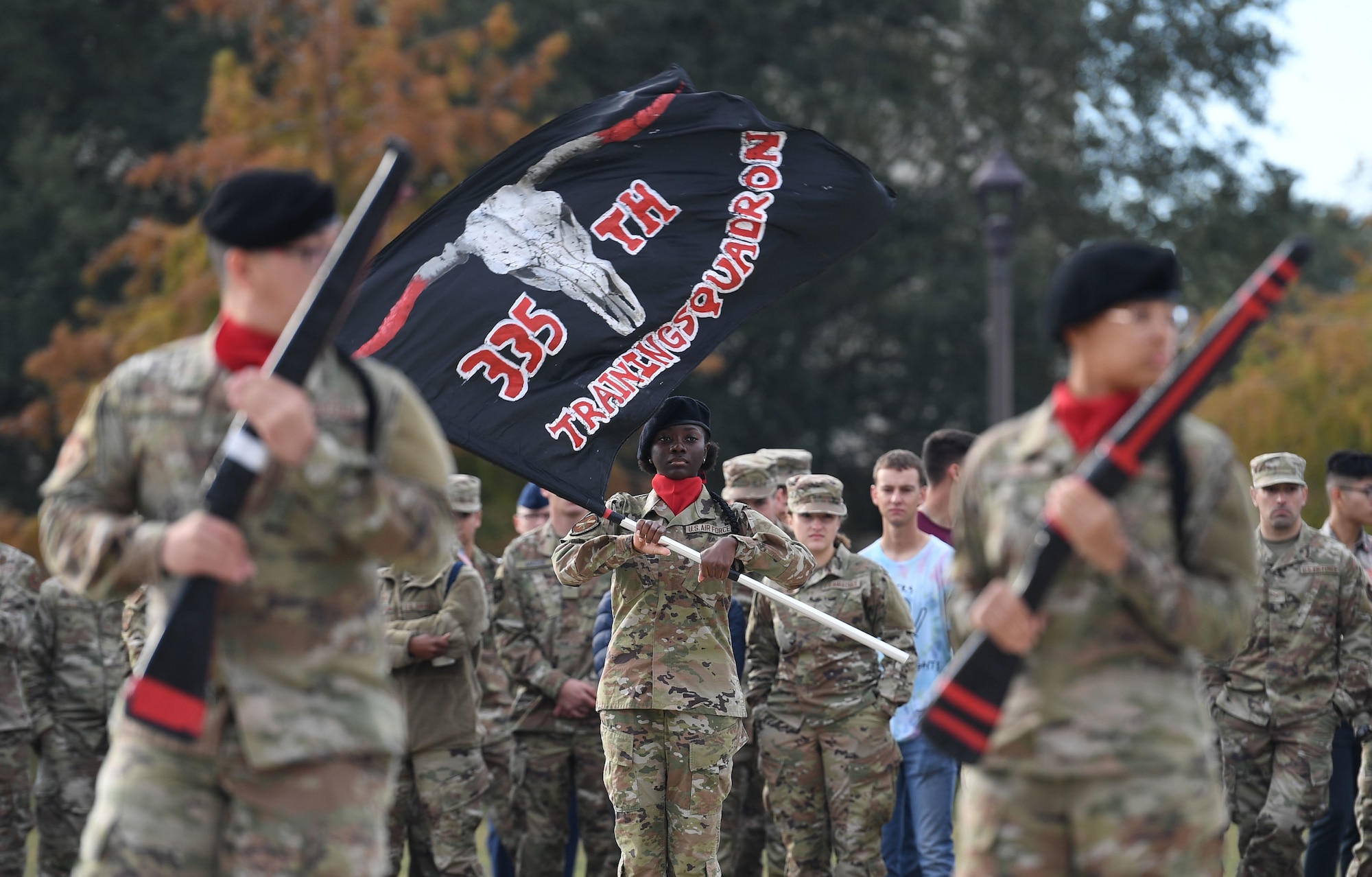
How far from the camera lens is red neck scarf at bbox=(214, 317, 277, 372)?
438 centimetres

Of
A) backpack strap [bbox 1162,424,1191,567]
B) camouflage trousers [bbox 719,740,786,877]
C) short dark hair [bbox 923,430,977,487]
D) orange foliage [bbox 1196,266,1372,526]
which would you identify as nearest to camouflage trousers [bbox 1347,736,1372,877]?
short dark hair [bbox 923,430,977,487]

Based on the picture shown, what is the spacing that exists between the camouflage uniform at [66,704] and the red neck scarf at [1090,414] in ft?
25.6

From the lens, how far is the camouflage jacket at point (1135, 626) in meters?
4.26

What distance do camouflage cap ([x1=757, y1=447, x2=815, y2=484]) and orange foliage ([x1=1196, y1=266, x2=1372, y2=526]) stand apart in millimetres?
12427

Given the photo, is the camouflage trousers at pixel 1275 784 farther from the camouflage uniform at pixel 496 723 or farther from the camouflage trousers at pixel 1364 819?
the camouflage uniform at pixel 496 723

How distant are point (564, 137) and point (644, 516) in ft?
6.29

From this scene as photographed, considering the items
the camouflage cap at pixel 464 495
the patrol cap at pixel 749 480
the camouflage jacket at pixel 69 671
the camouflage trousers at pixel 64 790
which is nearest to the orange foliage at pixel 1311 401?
the patrol cap at pixel 749 480

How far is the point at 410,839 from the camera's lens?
33.3ft

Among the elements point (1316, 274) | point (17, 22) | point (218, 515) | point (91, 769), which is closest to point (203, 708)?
point (218, 515)

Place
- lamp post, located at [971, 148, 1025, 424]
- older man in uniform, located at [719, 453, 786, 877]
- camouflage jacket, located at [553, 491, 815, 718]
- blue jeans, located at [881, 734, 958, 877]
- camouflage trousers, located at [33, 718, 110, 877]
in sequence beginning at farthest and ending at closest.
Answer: lamp post, located at [971, 148, 1025, 424] < older man in uniform, located at [719, 453, 786, 877] < camouflage trousers, located at [33, 718, 110, 877] < blue jeans, located at [881, 734, 958, 877] < camouflage jacket, located at [553, 491, 815, 718]

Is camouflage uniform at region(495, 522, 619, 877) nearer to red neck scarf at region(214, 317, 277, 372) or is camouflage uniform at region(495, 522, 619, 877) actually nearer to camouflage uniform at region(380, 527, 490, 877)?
camouflage uniform at region(380, 527, 490, 877)

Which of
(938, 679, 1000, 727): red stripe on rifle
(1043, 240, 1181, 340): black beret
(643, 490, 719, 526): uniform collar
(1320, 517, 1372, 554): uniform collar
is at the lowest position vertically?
(938, 679, 1000, 727): red stripe on rifle

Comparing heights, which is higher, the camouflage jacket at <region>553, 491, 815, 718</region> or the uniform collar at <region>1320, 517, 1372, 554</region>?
the uniform collar at <region>1320, 517, 1372, 554</region>

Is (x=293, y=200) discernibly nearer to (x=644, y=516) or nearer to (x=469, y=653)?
(x=644, y=516)
